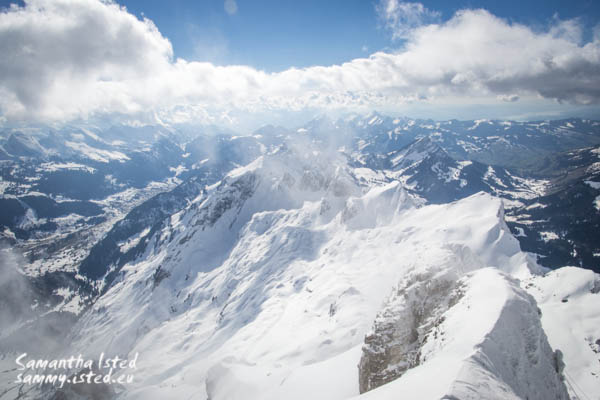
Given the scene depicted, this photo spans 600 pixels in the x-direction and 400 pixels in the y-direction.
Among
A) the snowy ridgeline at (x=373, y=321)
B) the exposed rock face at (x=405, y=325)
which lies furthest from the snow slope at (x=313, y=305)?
the exposed rock face at (x=405, y=325)

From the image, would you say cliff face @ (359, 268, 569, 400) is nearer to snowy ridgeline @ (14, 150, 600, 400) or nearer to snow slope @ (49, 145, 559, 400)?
snowy ridgeline @ (14, 150, 600, 400)

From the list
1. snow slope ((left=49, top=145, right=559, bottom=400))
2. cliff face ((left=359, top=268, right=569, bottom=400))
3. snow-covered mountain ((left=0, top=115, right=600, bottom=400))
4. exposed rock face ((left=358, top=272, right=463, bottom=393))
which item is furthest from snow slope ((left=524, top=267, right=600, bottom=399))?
exposed rock face ((left=358, top=272, right=463, bottom=393))

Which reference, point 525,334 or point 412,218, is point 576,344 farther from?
point 412,218

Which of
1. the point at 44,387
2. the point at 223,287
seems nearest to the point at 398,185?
the point at 223,287

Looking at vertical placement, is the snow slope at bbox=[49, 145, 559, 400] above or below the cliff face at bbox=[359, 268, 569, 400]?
below

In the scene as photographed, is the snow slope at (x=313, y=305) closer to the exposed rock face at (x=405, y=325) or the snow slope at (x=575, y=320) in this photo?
→ the exposed rock face at (x=405, y=325)

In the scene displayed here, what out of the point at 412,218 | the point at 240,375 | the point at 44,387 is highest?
the point at 412,218

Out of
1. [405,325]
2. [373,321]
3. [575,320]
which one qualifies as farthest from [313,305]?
[405,325]
